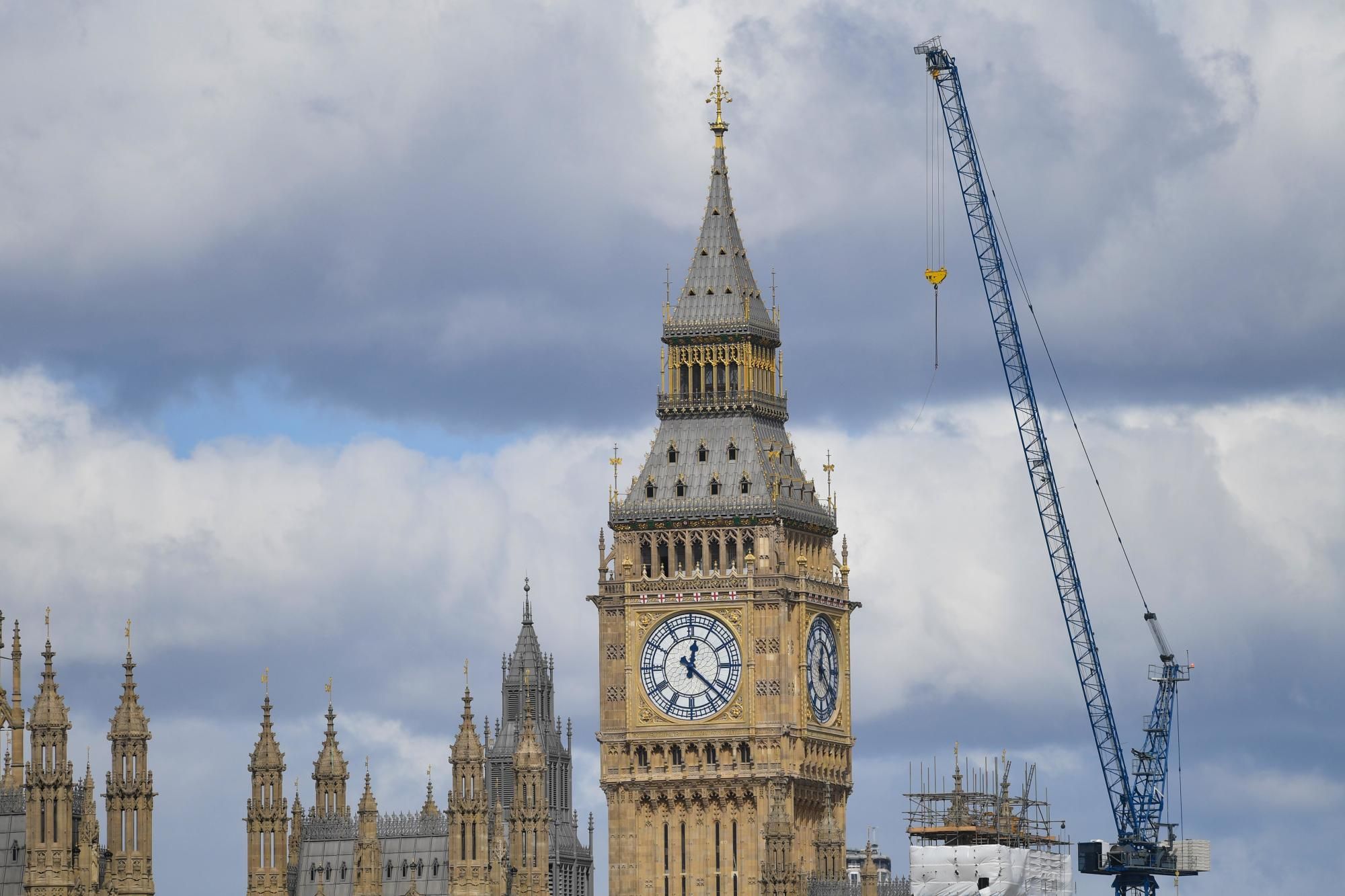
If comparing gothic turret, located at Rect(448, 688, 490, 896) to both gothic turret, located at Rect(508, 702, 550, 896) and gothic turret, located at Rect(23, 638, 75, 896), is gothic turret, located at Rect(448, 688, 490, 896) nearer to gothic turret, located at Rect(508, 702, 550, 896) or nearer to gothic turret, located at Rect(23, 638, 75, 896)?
gothic turret, located at Rect(508, 702, 550, 896)

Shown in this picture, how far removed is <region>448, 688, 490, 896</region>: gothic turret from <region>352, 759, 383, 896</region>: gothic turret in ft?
11.8

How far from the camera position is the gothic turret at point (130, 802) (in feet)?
619

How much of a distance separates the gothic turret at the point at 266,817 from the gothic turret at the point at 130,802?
24.7 ft

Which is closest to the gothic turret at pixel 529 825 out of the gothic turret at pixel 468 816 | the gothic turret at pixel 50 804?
the gothic turret at pixel 468 816

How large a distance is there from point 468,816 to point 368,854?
5061 mm

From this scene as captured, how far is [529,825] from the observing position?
198 metres

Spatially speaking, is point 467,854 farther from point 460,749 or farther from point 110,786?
point 110,786

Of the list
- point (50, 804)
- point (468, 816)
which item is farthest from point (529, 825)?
point (50, 804)

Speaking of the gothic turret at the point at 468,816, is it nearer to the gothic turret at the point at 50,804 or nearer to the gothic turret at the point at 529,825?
the gothic turret at the point at 529,825

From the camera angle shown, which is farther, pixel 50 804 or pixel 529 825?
pixel 529 825

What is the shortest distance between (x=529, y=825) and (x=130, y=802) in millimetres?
19885

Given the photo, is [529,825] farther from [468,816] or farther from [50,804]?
[50,804]

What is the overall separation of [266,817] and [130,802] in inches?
351

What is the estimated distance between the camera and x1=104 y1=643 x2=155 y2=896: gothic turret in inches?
7426
